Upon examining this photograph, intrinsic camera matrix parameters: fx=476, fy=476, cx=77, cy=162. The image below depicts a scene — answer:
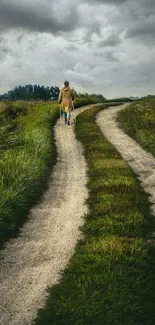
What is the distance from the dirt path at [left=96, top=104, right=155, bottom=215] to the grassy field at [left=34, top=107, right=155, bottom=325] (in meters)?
1.44

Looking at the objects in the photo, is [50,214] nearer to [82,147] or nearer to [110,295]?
[110,295]

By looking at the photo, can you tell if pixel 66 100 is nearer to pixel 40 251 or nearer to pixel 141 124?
pixel 141 124

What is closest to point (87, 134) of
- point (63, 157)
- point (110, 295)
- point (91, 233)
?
point (63, 157)

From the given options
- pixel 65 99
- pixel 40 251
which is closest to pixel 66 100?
pixel 65 99

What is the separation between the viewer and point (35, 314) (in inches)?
282

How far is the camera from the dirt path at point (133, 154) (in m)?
16.5

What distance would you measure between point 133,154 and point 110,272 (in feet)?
48.5

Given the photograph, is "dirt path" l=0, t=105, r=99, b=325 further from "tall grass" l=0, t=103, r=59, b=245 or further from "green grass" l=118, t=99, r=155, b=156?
"green grass" l=118, t=99, r=155, b=156

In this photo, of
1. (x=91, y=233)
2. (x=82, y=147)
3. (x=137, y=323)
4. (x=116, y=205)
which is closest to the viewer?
Answer: (x=137, y=323)

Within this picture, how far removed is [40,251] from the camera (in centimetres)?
971

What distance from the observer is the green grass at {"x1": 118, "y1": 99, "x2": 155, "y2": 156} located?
26.0 meters

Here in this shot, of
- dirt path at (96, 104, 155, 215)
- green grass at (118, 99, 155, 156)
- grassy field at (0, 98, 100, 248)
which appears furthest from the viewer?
green grass at (118, 99, 155, 156)

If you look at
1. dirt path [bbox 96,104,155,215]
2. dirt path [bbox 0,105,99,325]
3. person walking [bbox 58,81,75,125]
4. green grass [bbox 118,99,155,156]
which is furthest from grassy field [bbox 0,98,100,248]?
person walking [bbox 58,81,75,125]

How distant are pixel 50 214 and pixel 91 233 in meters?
2.13
